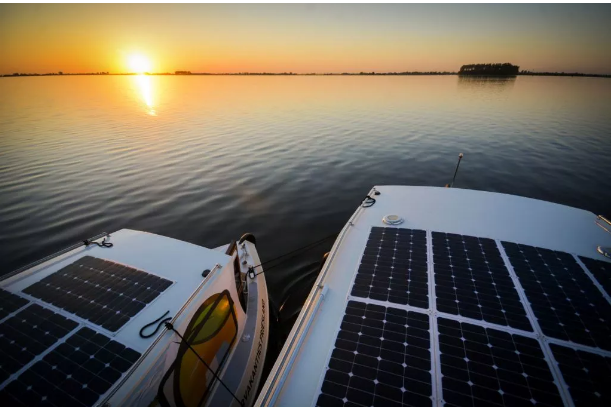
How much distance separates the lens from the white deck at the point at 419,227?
16.0 feet

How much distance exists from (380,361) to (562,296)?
4833 millimetres

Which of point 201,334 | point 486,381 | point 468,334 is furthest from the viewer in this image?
point 201,334

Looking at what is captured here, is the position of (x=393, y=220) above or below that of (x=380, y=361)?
above

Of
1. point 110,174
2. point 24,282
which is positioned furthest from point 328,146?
point 24,282

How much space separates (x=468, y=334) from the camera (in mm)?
5297

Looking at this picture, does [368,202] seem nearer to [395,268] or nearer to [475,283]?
[395,268]

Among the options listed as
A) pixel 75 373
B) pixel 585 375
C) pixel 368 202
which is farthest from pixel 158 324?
pixel 368 202

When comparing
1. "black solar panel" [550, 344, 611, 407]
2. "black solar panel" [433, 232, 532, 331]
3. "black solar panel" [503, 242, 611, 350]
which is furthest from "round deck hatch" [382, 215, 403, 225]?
"black solar panel" [550, 344, 611, 407]

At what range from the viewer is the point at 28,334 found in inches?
A: 207

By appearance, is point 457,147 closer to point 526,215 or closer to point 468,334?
point 526,215

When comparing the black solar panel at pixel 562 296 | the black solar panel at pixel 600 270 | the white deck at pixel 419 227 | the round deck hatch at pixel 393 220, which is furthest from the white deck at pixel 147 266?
the black solar panel at pixel 600 270

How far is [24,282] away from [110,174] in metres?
20.4

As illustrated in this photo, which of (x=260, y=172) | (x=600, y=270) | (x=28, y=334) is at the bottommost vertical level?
(x=260, y=172)

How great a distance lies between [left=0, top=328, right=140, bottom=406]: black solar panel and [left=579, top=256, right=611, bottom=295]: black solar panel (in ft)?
35.6
